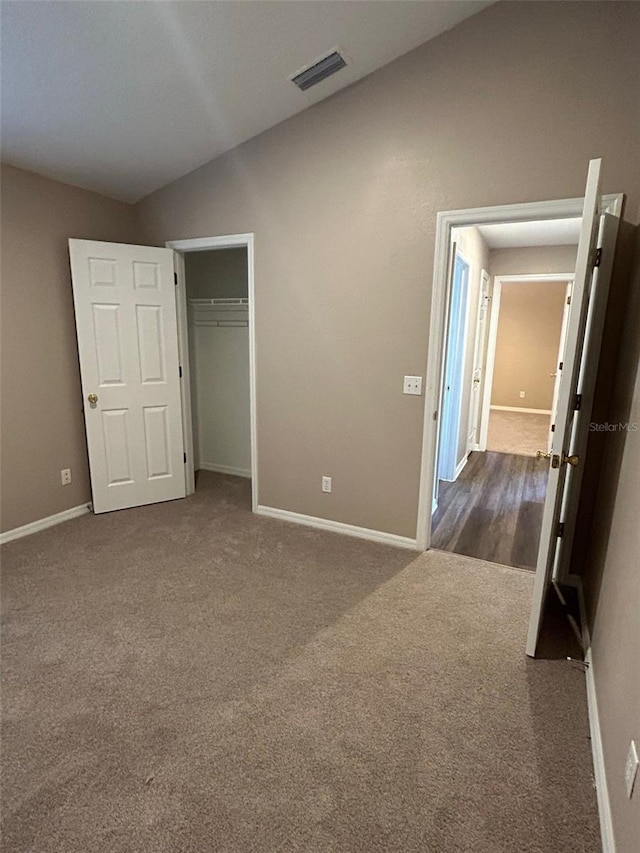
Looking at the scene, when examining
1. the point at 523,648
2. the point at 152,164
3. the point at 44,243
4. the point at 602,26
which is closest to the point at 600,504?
the point at 523,648

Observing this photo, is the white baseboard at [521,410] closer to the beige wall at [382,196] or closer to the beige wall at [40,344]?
the beige wall at [382,196]

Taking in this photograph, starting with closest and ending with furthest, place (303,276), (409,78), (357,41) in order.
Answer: (357,41) < (409,78) < (303,276)

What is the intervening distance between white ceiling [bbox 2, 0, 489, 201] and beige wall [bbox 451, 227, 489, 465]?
204cm

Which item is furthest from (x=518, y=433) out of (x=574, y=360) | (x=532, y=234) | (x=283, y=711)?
(x=283, y=711)

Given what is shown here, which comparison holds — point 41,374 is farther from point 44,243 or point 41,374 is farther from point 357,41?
point 357,41

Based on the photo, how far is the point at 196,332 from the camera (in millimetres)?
4461

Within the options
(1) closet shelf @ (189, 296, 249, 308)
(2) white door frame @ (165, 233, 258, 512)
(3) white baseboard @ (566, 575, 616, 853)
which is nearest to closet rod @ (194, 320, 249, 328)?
(1) closet shelf @ (189, 296, 249, 308)

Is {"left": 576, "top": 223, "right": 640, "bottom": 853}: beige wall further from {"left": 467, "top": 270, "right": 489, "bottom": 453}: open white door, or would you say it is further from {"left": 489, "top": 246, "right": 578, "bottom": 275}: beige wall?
{"left": 489, "top": 246, "right": 578, "bottom": 275}: beige wall

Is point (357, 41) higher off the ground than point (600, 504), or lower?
higher

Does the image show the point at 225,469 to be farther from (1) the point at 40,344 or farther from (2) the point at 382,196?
(2) the point at 382,196

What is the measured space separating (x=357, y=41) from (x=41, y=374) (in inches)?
112

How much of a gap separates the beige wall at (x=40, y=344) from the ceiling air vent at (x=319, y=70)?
181cm

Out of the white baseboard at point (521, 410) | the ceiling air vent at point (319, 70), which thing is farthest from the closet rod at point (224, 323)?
the white baseboard at point (521, 410)

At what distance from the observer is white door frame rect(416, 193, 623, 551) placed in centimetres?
228
